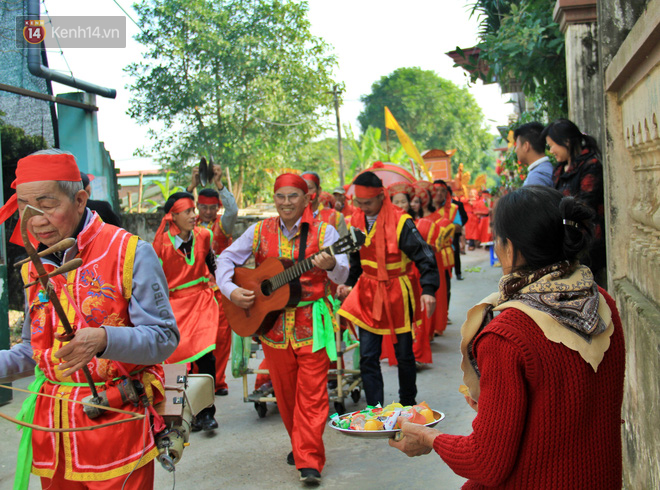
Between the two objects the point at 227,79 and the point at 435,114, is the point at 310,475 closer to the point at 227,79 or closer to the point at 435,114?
the point at 227,79

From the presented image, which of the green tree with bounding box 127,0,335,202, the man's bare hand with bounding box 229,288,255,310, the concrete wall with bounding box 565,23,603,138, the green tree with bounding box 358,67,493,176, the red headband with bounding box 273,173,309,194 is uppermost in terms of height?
the green tree with bounding box 358,67,493,176

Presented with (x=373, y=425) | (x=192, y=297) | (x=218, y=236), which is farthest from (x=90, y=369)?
(x=218, y=236)

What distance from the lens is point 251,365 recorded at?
7973 mm

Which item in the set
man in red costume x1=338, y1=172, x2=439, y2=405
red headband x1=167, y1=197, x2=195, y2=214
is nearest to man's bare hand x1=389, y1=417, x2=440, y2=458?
man in red costume x1=338, y1=172, x2=439, y2=405

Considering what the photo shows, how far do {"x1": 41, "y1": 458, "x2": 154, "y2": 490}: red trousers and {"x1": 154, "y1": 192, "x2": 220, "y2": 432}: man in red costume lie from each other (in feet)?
10.7

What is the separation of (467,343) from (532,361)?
0.28m

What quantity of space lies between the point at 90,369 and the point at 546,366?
166 centimetres

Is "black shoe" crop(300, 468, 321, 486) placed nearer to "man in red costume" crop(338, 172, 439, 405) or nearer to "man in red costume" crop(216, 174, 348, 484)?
"man in red costume" crop(216, 174, 348, 484)

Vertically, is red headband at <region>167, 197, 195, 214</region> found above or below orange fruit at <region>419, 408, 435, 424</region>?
above

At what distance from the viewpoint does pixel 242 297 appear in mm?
4699

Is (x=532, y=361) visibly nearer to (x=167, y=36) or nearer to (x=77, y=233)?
(x=77, y=233)

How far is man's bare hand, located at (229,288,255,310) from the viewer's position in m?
4.70

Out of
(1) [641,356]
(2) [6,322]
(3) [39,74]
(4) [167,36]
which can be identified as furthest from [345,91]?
(1) [641,356]

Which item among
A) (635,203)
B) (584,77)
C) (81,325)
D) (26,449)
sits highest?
(584,77)
